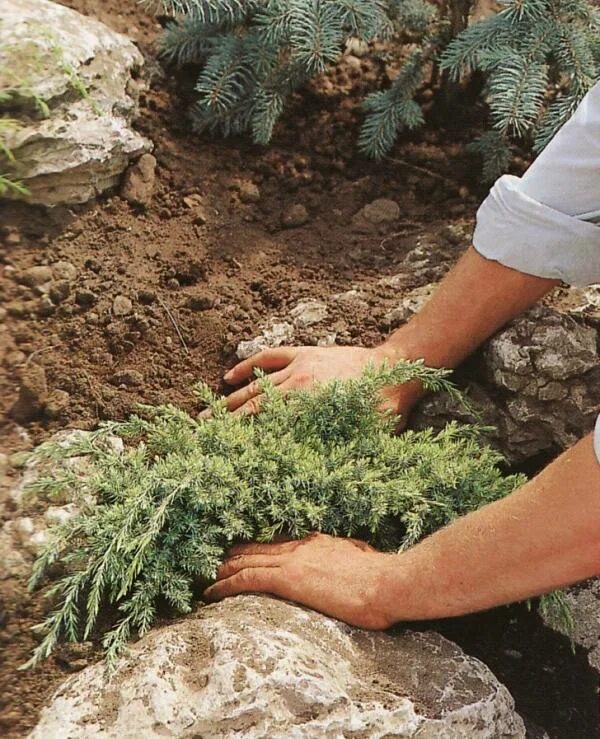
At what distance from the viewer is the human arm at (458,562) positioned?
5.54ft

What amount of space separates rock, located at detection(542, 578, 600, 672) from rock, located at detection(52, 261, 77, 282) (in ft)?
5.67

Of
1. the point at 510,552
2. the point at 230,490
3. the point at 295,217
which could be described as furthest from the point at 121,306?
the point at 510,552

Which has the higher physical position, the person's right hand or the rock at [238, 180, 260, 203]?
the rock at [238, 180, 260, 203]

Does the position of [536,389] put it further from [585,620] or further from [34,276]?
[34,276]

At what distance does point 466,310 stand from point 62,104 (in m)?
1.47

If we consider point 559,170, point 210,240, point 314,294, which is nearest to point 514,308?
point 559,170

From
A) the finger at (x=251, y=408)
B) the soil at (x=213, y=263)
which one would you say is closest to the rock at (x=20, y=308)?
the soil at (x=213, y=263)

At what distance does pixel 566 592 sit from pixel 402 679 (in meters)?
0.76

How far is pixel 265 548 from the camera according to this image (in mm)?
2061

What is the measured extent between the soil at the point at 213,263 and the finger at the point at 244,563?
16.0 inches

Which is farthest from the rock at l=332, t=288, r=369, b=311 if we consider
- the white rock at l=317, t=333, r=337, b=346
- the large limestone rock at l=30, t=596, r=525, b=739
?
the large limestone rock at l=30, t=596, r=525, b=739

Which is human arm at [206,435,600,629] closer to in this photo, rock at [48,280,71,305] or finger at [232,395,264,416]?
finger at [232,395,264,416]

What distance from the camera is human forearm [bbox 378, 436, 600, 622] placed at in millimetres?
1672

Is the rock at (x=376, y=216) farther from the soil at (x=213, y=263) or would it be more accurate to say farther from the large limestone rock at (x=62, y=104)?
the large limestone rock at (x=62, y=104)
